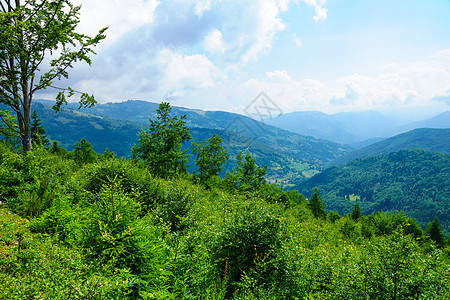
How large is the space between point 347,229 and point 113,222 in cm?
5507

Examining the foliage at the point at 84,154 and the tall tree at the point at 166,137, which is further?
the foliage at the point at 84,154

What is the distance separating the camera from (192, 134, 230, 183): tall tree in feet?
138

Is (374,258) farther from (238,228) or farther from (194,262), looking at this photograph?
(194,262)

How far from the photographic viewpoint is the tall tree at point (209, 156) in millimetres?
42184

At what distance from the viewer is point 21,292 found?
3066 millimetres

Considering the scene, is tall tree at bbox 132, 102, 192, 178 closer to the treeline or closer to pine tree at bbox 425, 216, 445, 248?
the treeline

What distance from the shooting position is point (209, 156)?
42594mm

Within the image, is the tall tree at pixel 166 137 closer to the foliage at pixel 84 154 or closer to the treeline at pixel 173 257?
the treeline at pixel 173 257


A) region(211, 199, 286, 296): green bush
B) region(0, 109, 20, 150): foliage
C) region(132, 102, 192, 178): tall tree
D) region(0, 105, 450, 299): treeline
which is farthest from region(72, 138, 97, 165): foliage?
region(211, 199, 286, 296): green bush

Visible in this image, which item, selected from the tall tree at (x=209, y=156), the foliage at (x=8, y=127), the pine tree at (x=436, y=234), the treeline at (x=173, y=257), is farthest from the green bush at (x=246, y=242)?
the pine tree at (x=436, y=234)

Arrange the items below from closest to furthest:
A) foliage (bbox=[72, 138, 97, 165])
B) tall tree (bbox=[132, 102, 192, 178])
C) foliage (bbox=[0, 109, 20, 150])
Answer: foliage (bbox=[0, 109, 20, 150]), tall tree (bbox=[132, 102, 192, 178]), foliage (bbox=[72, 138, 97, 165])

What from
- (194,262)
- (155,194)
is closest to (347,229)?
(155,194)

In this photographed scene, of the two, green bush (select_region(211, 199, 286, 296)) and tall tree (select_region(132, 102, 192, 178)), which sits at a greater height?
tall tree (select_region(132, 102, 192, 178))

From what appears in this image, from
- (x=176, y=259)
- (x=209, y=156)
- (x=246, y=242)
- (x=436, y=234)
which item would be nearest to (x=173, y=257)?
(x=176, y=259)
